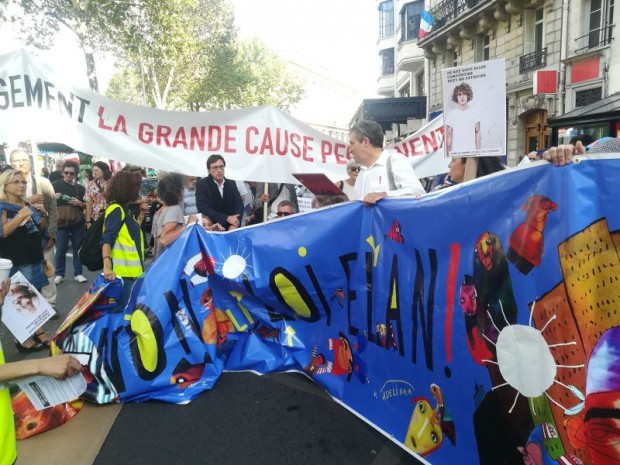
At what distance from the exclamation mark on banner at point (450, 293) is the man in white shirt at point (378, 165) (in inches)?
44.4

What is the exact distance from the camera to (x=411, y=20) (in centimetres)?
3291

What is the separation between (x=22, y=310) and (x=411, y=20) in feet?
112

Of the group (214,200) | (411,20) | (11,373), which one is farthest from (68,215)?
(411,20)

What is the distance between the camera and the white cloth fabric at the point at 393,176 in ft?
11.5

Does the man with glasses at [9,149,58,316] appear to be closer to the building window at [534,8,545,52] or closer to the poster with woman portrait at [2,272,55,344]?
the poster with woman portrait at [2,272,55,344]

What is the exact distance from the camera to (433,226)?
100 inches

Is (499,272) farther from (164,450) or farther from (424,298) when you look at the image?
(164,450)

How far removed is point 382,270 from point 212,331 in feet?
5.03

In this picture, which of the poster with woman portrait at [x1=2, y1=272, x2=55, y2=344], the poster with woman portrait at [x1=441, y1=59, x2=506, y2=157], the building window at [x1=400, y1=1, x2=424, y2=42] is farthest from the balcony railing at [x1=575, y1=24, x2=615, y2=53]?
the building window at [x1=400, y1=1, x2=424, y2=42]

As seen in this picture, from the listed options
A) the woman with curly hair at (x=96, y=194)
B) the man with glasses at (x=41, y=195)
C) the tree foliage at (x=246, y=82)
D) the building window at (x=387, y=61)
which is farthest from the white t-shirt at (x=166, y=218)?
the building window at (x=387, y=61)

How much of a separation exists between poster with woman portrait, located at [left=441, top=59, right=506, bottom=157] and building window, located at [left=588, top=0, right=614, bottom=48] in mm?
14194

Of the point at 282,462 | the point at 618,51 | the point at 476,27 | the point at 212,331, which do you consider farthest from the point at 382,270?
the point at 476,27

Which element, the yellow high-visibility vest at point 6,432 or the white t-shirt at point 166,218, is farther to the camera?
the white t-shirt at point 166,218

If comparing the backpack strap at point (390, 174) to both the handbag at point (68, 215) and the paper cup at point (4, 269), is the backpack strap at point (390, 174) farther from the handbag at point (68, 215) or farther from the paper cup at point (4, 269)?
the handbag at point (68, 215)
